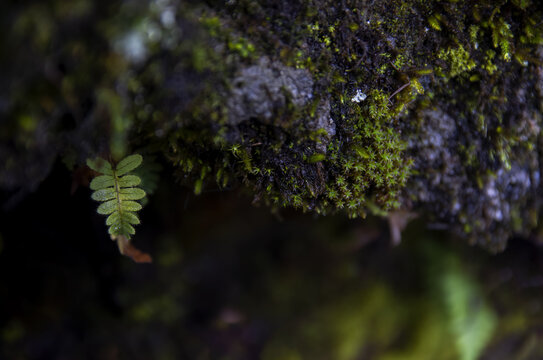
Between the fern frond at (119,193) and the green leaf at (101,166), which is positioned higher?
the green leaf at (101,166)

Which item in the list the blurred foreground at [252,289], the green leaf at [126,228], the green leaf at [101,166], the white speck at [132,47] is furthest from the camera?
the blurred foreground at [252,289]

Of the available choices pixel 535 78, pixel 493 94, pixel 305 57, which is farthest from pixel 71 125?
pixel 535 78

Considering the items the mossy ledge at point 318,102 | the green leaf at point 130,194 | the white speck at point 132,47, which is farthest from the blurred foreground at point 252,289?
the white speck at point 132,47

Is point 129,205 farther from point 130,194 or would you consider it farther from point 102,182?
point 102,182

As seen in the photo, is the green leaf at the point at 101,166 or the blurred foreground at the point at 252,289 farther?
the blurred foreground at the point at 252,289

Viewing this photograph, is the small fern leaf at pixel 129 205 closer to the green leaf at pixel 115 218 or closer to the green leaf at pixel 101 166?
the green leaf at pixel 115 218

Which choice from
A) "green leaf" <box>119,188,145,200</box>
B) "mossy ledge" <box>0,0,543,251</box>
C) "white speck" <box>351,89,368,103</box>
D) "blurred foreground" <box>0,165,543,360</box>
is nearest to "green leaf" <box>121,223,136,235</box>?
"green leaf" <box>119,188,145,200</box>

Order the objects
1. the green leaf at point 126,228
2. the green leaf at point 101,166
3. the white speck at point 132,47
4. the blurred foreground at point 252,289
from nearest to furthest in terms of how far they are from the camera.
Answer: the white speck at point 132,47 → the green leaf at point 101,166 → the green leaf at point 126,228 → the blurred foreground at point 252,289

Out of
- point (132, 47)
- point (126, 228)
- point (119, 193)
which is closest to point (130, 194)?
point (119, 193)
